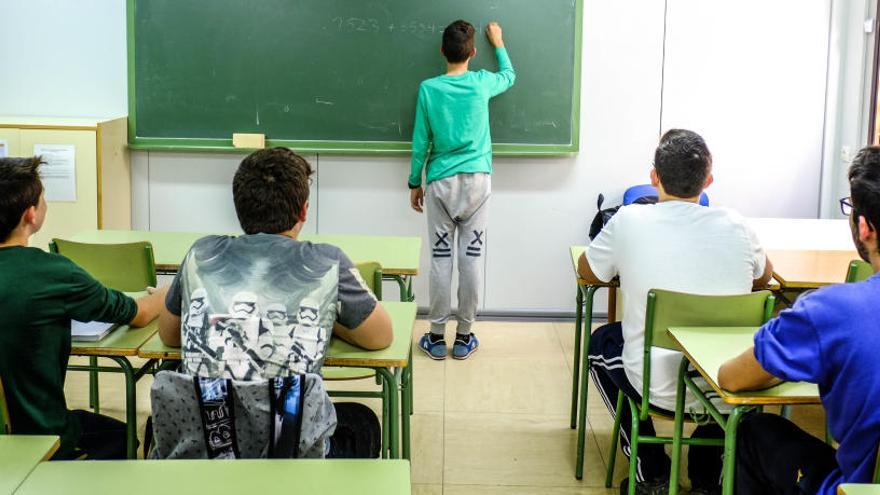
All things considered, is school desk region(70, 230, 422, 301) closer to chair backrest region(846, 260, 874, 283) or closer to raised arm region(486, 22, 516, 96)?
raised arm region(486, 22, 516, 96)

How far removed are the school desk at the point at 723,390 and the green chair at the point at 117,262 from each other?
1849 mm

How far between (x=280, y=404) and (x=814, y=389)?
1.30 meters

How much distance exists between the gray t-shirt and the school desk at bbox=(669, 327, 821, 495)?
933 mm

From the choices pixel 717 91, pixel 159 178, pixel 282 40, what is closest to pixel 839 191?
pixel 717 91

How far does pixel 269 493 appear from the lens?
192cm

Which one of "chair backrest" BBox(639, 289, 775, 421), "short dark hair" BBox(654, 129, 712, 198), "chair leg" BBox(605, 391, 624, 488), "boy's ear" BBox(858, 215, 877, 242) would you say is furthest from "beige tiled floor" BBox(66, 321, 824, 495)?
"boy's ear" BBox(858, 215, 877, 242)

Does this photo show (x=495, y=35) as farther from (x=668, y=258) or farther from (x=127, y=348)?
(x=127, y=348)

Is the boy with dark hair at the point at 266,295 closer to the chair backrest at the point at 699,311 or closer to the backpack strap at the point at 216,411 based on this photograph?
the backpack strap at the point at 216,411

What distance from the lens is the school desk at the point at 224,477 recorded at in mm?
1927

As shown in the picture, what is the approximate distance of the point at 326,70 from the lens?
536cm

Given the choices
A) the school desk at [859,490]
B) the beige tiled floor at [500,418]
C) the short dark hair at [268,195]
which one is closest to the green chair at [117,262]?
the beige tiled floor at [500,418]

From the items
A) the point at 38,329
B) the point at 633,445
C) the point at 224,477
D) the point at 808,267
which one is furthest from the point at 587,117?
the point at 224,477

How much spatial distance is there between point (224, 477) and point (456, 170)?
3.14 metres

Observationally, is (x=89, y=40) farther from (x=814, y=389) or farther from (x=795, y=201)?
(x=814, y=389)
